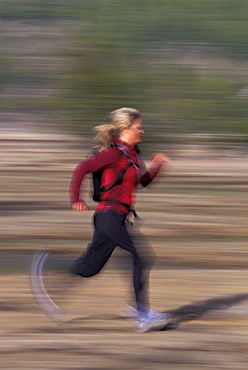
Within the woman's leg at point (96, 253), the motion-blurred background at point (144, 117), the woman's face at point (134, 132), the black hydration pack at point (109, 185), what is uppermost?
the woman's face at point (134, 132)

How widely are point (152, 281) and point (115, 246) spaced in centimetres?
161

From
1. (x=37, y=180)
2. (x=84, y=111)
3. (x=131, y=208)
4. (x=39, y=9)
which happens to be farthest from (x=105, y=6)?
(x=131, y=208)

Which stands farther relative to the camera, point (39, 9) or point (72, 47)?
point (39, 9)

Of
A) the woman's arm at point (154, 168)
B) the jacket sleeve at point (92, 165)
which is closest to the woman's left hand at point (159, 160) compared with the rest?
the woman's arm at point (154, 168)

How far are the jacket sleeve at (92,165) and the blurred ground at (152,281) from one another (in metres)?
0.92

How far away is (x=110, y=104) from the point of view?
2019cm

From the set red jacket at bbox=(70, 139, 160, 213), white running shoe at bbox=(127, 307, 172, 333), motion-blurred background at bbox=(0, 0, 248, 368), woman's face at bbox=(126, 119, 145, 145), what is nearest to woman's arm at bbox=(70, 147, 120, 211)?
red jacket at bbox=(70, 139, 160, 213)

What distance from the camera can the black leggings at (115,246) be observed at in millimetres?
4910

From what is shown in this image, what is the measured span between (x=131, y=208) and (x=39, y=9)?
28532 millimetres

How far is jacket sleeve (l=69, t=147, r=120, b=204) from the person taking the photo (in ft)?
15.6

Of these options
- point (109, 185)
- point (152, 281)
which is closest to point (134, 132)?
point (109, 185)

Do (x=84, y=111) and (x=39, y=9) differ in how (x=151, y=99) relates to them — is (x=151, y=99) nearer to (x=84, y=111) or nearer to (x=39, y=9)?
(x=84, y=111)

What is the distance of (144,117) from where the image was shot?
22094mm

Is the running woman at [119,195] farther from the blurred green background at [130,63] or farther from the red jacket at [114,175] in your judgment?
the blurred green background at [130,63]
